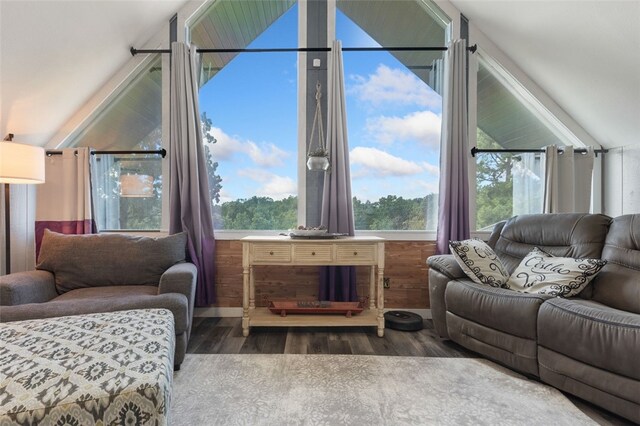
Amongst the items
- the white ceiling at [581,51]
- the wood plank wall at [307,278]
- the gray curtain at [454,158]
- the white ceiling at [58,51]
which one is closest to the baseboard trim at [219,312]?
the wood plank wall at [307,278]

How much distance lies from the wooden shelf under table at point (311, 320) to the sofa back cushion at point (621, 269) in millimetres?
1440

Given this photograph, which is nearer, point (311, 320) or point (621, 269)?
point (621, 269)

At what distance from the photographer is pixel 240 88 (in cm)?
304

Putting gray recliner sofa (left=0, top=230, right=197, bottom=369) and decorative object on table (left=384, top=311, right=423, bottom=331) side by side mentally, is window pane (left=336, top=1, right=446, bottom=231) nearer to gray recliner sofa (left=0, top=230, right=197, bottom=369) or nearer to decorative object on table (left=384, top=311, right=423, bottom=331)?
decorative object on table (left=384, top=311, right=423, bottom=331)

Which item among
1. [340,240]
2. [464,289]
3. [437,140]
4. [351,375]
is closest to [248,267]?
[340,240]

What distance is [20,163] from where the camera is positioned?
7.02 feet

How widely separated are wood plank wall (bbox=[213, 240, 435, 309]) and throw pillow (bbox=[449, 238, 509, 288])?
2.26 ft

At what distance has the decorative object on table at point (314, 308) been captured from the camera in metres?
2.52

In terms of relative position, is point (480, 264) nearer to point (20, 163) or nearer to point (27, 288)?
point (27, 288)

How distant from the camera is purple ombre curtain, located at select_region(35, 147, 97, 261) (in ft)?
9.12

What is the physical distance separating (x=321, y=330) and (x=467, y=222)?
1554 millimetres

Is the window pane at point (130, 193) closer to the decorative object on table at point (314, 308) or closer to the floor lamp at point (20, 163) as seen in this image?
the floor lamp at point (20, 163)

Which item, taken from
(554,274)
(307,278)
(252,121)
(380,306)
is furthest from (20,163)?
(554,274)

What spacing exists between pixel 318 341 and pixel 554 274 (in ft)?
5.26
